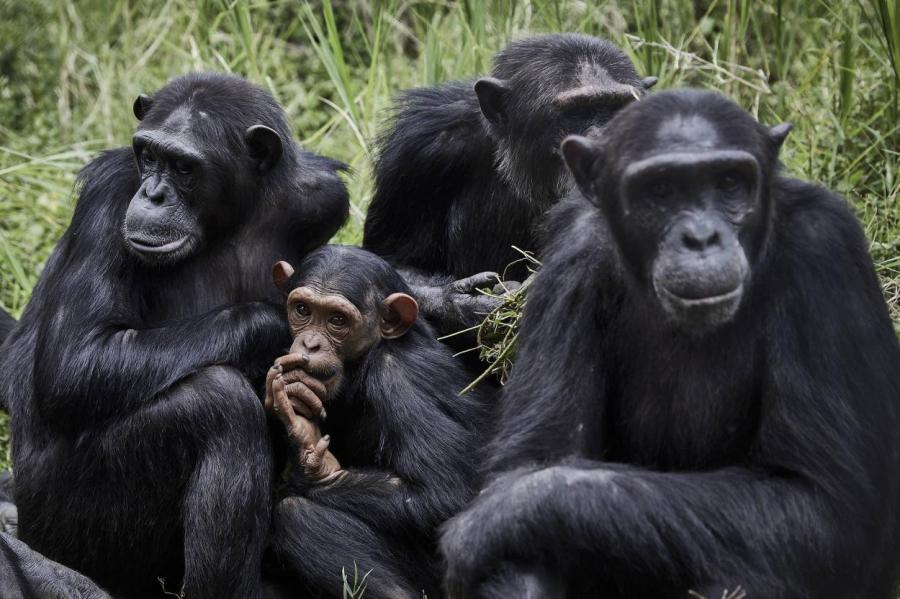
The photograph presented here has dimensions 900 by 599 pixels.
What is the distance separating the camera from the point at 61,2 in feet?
41.1

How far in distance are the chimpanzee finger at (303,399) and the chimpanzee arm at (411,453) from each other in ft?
0.90

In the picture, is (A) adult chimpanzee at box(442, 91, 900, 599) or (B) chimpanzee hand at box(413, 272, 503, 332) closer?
(A) adult chimpanzee at box(442, 91, 900, 599)

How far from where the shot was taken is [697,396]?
5305 mm

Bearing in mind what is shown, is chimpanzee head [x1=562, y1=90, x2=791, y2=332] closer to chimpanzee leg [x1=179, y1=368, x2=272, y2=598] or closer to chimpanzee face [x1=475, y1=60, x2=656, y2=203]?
chimpanzee face [x1=475, y1=60, x2=656, y2=203]

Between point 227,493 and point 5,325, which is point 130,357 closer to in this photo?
point 227,493

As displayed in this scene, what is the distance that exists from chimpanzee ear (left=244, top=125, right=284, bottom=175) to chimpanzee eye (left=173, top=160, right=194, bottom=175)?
13.1 inches

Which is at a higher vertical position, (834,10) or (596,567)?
(834,10)

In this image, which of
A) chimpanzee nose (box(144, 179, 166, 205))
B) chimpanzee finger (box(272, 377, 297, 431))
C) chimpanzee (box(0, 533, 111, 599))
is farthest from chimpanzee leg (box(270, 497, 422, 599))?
chimpanzee nose (box(144, 179, 166, 205))

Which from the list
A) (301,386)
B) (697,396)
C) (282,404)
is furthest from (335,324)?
(697,396)

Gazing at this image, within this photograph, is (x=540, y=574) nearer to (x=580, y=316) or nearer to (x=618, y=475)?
(x=618, y=475)

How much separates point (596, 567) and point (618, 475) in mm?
317

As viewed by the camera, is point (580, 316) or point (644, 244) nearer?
point (644, 244)


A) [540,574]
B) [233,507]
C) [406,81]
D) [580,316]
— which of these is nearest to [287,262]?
[233,507]

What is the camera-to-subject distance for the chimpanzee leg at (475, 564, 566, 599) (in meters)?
4.99
